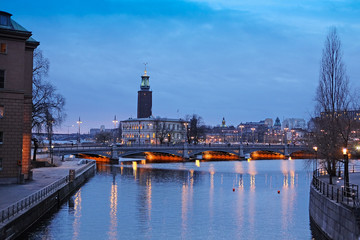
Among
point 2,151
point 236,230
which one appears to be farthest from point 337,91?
point 2,151

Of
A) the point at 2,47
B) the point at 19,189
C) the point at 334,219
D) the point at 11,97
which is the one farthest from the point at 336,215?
the point at 2,47

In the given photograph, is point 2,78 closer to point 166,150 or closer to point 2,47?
point 2,47

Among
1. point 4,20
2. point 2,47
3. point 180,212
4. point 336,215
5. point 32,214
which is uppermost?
point 4,20

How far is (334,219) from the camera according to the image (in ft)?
88.5

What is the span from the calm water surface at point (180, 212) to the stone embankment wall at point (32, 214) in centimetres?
79

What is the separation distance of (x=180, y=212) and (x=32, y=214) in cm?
1484

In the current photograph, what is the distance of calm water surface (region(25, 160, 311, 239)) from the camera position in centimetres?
3397

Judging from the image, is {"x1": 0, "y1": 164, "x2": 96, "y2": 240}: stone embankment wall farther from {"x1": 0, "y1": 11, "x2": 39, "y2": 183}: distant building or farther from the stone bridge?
the stone bridge

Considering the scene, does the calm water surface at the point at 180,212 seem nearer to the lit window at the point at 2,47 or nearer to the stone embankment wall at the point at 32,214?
the stone embankment wall at the point at 32,214

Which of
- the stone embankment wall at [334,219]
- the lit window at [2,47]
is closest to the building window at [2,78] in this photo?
the lit window at [2,47]

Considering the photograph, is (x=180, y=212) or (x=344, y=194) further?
(x=180, y=212)

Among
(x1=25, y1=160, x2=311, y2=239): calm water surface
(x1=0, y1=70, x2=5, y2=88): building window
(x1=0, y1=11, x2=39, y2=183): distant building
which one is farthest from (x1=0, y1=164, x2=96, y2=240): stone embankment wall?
(x1=0, y1=70, x2=5, y2=88): building window

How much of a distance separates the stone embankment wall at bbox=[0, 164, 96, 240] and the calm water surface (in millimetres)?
789

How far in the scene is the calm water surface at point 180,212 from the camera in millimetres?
33969
